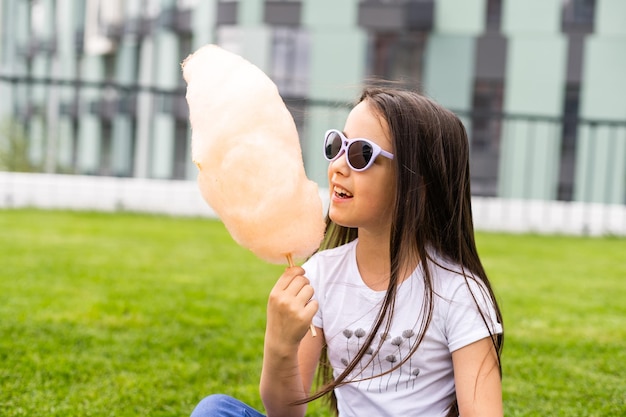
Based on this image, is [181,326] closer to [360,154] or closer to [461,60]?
[360,154]

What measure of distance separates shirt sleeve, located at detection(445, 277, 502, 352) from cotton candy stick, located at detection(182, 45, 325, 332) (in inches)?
12.8

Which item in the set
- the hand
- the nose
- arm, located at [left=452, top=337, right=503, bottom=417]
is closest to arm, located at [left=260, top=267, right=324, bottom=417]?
the hand

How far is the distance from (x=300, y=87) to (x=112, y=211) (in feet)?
31.4

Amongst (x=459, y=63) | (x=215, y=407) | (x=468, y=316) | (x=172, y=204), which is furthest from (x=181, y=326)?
(x=459, y=63)

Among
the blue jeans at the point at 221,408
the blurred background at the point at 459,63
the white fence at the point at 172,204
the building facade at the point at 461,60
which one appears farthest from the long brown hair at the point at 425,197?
the building facade at the point at 461,60

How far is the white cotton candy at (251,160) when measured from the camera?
5.02 feet

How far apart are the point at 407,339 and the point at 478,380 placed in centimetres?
17

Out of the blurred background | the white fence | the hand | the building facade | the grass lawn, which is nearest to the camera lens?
the hand

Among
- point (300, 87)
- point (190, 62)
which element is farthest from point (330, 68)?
point (190, 62)

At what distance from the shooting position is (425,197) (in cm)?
165

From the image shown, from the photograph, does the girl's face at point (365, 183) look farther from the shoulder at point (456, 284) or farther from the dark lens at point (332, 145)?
the shoulder at point (456, 284)

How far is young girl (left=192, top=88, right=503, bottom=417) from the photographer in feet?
5.10

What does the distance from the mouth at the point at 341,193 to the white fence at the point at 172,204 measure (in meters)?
6.60

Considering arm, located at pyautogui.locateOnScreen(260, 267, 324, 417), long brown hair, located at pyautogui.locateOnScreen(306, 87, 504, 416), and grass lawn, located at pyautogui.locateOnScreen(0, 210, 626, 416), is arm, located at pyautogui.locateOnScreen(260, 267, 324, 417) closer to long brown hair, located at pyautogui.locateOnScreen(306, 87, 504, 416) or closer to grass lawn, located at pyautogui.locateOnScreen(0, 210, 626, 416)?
long brown hair, located at pyautogui.locateOnScreen(306, 87, 504, 416)
